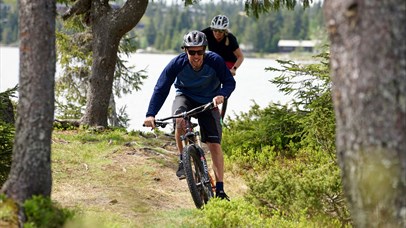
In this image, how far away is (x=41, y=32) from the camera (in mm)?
5449

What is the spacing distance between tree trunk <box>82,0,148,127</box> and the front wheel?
6901 millimetres

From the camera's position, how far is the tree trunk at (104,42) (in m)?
14.5

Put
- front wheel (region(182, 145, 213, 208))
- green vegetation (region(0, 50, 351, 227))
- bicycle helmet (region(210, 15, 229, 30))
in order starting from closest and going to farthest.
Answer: green vegetation (region(0, 50, 351, 227))
front wheel (region(182, 145, 213, 208))
bicycle helmet (region(210, 15, 229, 30))

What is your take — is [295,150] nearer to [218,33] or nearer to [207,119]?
[218,33]

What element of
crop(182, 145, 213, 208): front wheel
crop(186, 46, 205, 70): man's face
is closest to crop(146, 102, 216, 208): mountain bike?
crop(182, 145, 213, 208): front wheel

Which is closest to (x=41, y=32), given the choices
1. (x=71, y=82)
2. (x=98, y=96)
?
(x=98, y=96)

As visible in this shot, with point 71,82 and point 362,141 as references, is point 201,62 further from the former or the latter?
point 71,82

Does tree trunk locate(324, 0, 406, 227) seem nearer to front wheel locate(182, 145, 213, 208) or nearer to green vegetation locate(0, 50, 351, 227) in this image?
green vegetation locate(0, 50, 351, 227)

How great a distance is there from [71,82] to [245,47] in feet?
373

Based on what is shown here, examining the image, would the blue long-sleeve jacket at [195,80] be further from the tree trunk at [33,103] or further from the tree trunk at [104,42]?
the tree trunk at [104,42]

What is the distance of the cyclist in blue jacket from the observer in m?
7.83

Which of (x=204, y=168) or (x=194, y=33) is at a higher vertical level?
(x=194, y=33)

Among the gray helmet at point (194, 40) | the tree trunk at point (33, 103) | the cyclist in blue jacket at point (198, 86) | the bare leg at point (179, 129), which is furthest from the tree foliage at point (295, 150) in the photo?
the tree trunk at point (33, 103)

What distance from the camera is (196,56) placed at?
7.84m
